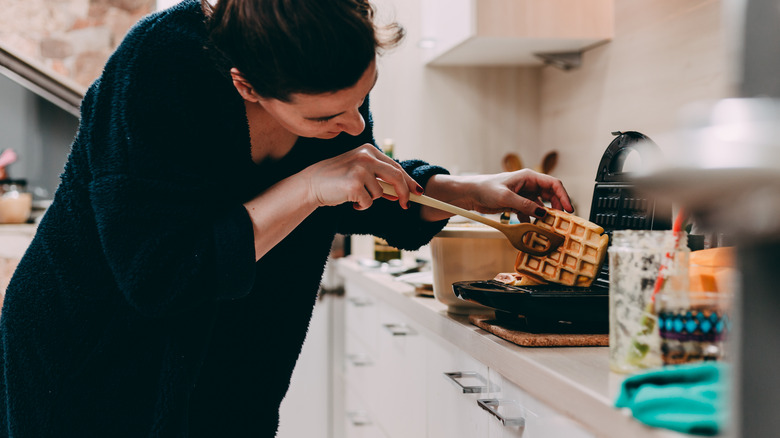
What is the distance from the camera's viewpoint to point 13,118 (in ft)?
→ 9.16

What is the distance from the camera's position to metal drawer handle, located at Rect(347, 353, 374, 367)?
5.62 feet

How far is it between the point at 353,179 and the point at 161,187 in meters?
0.24

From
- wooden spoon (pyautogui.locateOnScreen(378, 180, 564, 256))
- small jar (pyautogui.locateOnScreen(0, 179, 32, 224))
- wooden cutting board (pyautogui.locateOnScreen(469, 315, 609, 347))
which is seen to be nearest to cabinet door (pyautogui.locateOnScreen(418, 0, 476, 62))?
wooden spoon (pyautogui.locateOnScreen(378, 180, 564, 256))

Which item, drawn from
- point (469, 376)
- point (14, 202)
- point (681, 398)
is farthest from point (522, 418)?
point (14, 202)

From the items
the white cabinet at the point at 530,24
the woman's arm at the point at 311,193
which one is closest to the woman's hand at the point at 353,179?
the woman's arm at the point at 311,193

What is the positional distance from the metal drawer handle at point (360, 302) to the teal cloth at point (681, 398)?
1.18m

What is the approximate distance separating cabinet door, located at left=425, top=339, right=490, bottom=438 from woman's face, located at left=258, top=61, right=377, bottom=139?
1.26ft

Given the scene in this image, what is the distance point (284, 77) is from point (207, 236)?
0.76 feet

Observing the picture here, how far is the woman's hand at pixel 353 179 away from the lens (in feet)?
2.89

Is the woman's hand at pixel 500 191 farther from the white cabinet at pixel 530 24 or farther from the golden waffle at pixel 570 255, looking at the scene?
the white cabinet at pixel 530 24

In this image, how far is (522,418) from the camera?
30.6 inches

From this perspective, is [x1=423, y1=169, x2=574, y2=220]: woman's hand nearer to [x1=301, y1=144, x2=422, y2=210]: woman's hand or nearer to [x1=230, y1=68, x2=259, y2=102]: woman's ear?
[x1=301, y1=144, x2=422, y2=210]: woman's hand

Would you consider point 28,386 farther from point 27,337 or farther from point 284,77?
point 284,77

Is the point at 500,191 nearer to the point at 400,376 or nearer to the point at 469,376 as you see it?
the point at 469,376
